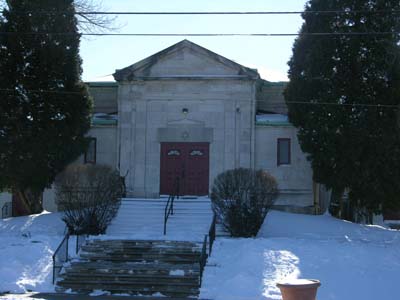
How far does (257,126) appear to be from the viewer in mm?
26812

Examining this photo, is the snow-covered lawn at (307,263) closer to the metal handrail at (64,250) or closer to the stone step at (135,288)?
the stone step at (135,288)

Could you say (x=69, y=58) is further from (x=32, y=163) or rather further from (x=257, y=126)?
(x=257, y=126)

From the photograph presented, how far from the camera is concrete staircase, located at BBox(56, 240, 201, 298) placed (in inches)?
655

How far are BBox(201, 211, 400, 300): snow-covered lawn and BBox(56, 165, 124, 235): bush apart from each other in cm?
422

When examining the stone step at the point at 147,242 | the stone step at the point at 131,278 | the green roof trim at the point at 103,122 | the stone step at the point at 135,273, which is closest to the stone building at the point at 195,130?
the green roof trim at the point at 103,122

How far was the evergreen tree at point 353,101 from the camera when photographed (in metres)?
23.3

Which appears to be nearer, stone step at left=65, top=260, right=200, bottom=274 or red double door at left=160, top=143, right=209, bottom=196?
stone step at left=65, top=260, right=200, bottom=274

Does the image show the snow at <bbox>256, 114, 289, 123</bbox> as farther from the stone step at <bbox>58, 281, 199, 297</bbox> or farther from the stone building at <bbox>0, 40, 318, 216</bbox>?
the stone step at <bbox>58, 281, 199, 297</bbox>

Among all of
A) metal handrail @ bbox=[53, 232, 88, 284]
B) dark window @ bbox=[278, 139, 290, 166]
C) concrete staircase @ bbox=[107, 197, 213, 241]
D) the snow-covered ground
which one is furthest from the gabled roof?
metal handrail @ bbox=[53, 232, 88, 284]

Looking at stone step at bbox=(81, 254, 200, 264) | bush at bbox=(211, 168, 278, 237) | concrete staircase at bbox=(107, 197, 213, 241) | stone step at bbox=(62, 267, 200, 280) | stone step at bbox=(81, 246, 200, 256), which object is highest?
bush at bbox=(211, 168, 278, 237)

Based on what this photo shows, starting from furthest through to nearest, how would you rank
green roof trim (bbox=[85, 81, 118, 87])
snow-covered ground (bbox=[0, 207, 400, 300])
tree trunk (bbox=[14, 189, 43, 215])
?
green roof trim (bbox=[85, 81, 118, 87]) < tree trunk (bbox=[14, 189, 43, 215]) < snow-covered ground (bbox=[0, 207, 400, 300])

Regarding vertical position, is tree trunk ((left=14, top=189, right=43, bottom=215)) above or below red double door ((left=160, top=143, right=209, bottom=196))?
below

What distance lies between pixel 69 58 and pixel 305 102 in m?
9.75

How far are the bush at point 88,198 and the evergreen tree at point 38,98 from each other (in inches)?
132
